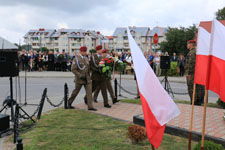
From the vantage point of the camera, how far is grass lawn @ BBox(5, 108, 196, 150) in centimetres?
508

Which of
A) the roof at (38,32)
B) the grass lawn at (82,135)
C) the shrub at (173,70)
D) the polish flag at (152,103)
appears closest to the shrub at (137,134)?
the grass lawn at (82,135)

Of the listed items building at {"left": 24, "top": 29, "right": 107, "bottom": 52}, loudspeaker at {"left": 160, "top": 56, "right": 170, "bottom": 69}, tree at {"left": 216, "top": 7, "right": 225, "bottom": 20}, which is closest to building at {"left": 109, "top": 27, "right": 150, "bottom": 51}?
building at {"left": 24, "top": 29, "right": 107, "bottom": 52}

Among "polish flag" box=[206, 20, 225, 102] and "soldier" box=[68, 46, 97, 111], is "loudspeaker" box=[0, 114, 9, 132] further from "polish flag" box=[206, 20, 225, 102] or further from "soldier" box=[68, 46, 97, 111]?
"polish flag" box=[206, 20, 225, 102]

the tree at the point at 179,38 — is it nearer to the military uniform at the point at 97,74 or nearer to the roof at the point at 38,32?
the military uniform at the point at 97,74

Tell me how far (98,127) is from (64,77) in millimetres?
14943

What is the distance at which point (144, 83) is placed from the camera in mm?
3379

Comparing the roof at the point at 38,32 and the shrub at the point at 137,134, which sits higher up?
the roof at the point at 38,32

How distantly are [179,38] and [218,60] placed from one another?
1708 inches

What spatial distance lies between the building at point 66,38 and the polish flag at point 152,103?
4066 inches

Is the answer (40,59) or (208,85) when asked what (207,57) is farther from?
(40,59)

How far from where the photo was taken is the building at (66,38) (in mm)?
108938

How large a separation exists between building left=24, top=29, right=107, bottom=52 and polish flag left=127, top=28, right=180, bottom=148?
103 meters

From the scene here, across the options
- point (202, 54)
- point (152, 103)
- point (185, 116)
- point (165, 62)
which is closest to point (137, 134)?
point (152, 103)

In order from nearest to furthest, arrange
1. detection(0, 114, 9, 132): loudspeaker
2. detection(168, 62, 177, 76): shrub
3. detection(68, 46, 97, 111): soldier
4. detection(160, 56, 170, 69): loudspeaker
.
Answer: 1. detection(0, 114, 9, 132): loudspeaker
2. detection(68, 46, 97, 111): soldier
3. detection(160, 56, 170, 69): loudspeaker
4. detection(168, 62, 177, 76): shrub
